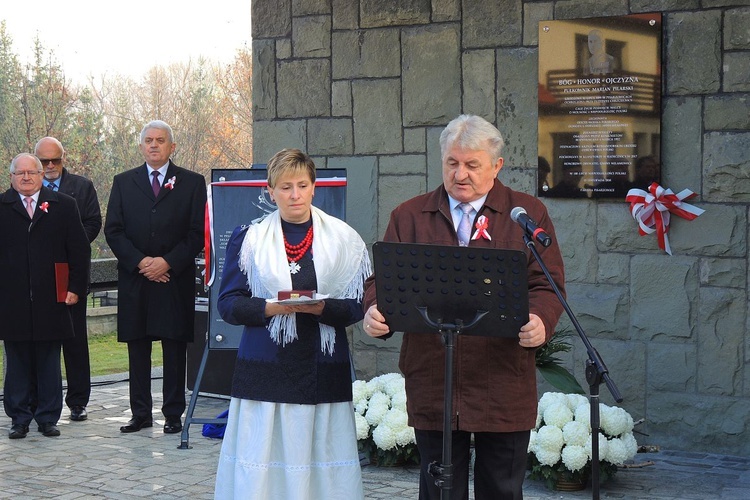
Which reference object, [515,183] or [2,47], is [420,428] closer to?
[515,183]

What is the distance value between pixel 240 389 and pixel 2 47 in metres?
22.3

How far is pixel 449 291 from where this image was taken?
10.8ft

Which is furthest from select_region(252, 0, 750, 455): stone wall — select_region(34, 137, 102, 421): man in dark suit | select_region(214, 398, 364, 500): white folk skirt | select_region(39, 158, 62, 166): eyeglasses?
select_region(214, 398, 364, 500): white folk skirt

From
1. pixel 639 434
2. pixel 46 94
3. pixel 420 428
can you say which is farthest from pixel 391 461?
pixel 46 94

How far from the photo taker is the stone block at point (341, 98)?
24.4ft

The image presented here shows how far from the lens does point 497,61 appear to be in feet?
22.6

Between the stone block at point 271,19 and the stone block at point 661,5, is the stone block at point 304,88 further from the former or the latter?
the stone block at point 661,5

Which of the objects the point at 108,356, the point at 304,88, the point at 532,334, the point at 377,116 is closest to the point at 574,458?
the point at 532,334

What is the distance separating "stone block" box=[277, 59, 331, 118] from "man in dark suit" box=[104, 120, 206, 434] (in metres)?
0.85

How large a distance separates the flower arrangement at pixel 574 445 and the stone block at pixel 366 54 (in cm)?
268

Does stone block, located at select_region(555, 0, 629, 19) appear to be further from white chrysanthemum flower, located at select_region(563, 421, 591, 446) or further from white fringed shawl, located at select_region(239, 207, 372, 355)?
white fringed shawl, located at select_region(239, 207, 372, 355)

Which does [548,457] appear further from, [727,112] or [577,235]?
[727,112]

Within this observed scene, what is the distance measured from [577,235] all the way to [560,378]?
3.20 ft

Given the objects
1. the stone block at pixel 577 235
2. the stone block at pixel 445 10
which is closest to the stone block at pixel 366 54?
the stone block at pixel 445 10
